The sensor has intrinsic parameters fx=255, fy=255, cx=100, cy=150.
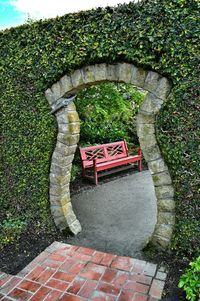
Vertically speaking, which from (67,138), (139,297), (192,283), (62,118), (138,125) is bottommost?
(139,297)

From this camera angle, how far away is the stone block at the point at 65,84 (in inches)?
137

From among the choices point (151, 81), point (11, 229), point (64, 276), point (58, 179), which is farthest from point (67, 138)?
point (64, 276)

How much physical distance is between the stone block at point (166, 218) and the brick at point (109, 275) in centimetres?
84

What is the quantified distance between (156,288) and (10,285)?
168 cm

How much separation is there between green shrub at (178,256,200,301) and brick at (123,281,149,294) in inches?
17.1

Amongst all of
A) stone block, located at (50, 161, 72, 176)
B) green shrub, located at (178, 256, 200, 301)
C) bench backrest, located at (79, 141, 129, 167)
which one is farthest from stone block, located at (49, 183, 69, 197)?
bench backrest, located at (79, 141, 129, 167)

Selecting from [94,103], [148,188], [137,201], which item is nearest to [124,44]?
[94,103]

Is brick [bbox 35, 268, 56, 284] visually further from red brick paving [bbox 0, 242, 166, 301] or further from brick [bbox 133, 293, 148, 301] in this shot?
brick [bbox 133, 293, 148, 301]

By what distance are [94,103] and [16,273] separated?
3860 millimetres

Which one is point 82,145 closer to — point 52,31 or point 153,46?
point 52,31

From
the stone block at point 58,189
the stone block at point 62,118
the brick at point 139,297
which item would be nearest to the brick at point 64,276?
the brick at point 139,297

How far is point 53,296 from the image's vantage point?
280 centimetres

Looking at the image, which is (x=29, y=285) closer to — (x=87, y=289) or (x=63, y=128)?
(x=87, y=289)

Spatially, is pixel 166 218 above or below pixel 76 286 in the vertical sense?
above
